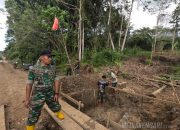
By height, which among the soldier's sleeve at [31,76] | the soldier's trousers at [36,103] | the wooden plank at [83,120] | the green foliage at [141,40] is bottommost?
the wooden plank at [83,120]

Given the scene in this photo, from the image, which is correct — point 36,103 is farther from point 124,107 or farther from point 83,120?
point 124,107

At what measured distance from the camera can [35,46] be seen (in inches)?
696

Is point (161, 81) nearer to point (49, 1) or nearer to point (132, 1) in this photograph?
point (132, 1)

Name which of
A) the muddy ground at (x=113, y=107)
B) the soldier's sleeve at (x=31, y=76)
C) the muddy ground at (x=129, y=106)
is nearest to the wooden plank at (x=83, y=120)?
the muddy ground at (x=113, y=107)

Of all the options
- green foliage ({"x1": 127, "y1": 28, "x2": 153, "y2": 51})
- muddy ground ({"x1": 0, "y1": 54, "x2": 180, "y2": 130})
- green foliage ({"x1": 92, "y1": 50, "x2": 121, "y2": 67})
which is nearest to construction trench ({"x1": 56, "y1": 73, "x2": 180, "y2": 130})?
muddy ground ({"x1": 0, "y1": 54, "x2": 180, "y2": 130})

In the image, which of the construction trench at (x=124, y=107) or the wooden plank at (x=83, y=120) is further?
the construction trench at (x=124, y=107)

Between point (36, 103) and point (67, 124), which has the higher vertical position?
point (36, 103)

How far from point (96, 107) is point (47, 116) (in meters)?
3.24

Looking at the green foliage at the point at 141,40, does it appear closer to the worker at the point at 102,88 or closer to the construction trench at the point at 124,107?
the construction trench at the point at 124,107

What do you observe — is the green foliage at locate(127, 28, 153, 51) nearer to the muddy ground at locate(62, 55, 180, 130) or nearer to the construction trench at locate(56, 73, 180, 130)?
the muddy ground at locate(62, 55, 180, 130)

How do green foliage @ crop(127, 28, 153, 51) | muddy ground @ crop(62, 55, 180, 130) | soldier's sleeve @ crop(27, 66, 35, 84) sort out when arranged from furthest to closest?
green foliage @ crop(127, 28, 153, 51), muddy ground @ crop(62, 55, 180, 130), soldier's sleeve @ crop(27, 66, 35, 84)

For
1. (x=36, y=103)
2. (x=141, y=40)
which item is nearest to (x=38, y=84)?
(x=36, y=103)

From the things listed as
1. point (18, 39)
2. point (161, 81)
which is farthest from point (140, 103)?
point (18, 39)

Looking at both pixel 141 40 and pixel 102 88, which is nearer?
pixel 102 88
